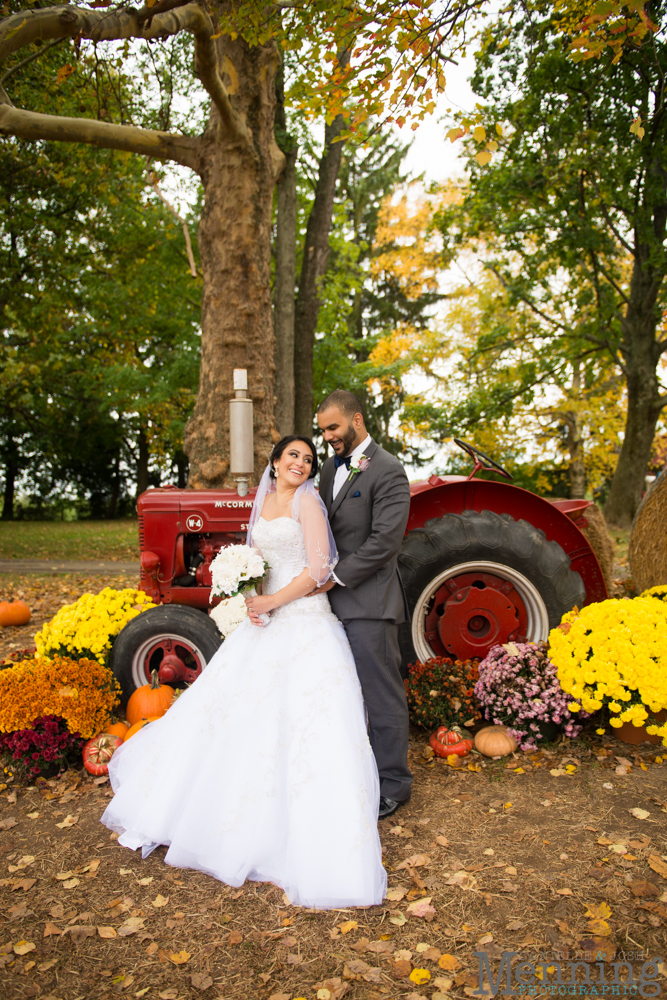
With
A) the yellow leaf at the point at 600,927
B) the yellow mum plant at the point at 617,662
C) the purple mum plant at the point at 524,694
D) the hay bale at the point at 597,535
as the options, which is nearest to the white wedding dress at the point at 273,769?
the yellow leaf at the point at 600,927

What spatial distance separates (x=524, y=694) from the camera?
3.70m

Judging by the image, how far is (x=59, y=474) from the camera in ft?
83.7

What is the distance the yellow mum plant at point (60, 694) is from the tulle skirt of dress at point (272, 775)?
0.62 metres

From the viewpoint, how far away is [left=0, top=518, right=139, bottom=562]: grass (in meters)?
13.0

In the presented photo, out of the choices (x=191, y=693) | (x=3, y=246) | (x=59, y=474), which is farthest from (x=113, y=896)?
(x=59, y=474)

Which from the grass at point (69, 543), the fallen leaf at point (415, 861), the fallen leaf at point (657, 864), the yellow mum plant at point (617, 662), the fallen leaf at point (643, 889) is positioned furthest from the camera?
the grass at point (69, 543)

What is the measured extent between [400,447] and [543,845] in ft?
62.0

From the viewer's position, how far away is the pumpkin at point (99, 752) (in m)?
3.55

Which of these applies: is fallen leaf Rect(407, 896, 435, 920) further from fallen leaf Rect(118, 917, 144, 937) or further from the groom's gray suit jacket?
the groom's gray suit jacket

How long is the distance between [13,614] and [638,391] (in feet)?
35.6

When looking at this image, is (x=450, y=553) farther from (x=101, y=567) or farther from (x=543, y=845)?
(x=101, y=567)

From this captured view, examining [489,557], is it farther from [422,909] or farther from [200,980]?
[200,980]

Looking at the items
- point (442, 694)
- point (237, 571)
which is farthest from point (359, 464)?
point (442, 694)

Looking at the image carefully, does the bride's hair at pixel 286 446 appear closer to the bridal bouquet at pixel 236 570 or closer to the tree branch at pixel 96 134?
the bridal bouquet at pixel 236 570
